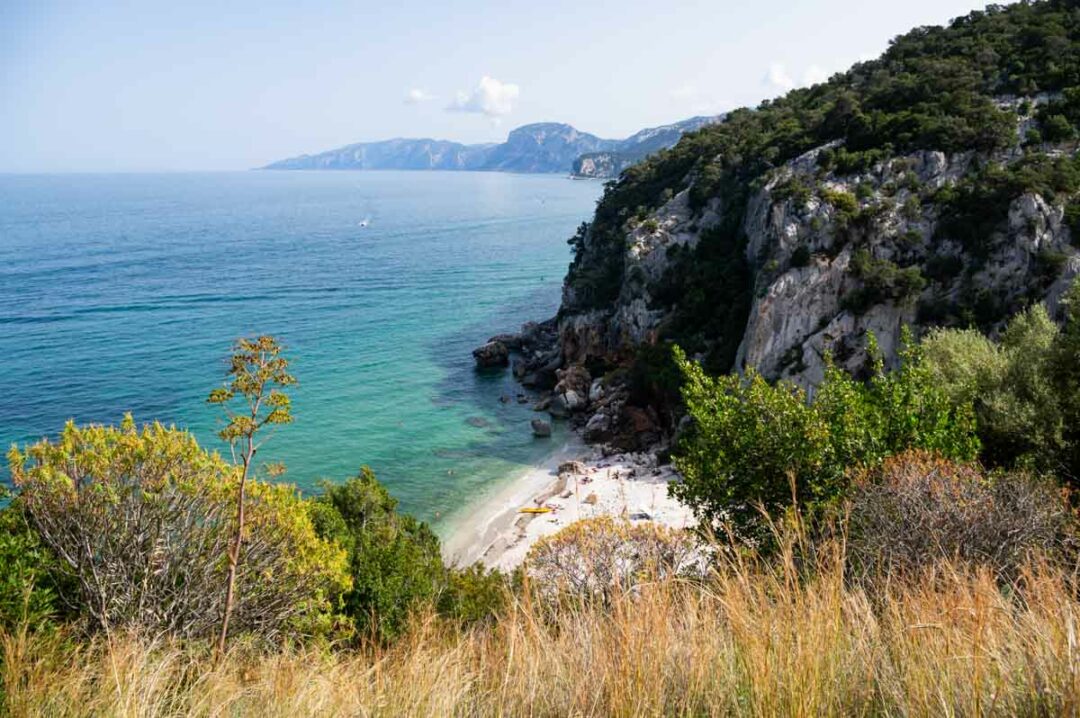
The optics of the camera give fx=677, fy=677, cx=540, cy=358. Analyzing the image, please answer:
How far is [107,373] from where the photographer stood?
144ft

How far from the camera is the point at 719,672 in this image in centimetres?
384

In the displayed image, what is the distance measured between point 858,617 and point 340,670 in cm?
393

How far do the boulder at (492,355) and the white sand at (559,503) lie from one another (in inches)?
611

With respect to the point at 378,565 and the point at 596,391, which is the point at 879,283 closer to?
the point at 596,391

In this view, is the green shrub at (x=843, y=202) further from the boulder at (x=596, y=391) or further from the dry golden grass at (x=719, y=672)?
the dry golden grass at (x=719, y=672)

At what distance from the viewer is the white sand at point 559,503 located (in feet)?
86.6

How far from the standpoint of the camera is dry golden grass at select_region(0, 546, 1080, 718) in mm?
3408

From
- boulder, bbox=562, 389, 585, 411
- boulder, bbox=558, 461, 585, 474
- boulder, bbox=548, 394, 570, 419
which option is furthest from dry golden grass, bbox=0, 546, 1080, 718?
boulder, bbox=562, 389, 585, 411

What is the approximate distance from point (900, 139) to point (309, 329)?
147 feet

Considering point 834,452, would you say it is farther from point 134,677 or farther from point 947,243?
point 947,243

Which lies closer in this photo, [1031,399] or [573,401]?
[1031,399]

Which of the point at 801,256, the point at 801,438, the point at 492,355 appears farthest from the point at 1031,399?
the point at 492,355

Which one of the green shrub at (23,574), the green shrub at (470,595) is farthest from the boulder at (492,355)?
the green shrub at (23,574)

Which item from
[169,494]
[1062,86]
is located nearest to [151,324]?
[169,494]
